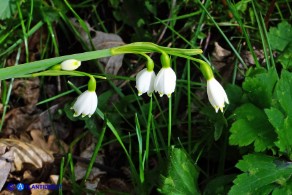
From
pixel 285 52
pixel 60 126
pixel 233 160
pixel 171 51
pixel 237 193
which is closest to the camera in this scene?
pixel 171 51

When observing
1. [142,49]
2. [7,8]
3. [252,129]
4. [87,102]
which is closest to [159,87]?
[142,49]

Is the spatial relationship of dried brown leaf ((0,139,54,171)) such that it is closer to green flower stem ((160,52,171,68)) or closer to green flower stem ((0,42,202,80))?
green flower stem ((0,42,202,80))

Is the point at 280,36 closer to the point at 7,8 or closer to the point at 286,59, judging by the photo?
the point at 286,59

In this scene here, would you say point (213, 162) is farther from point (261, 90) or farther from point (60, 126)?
point (60, 126)

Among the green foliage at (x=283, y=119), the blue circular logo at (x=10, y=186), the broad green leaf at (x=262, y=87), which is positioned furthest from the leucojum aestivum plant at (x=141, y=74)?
the blue circular logo at (x=10, y=186)

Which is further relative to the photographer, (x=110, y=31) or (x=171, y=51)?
(x=110, y=31)

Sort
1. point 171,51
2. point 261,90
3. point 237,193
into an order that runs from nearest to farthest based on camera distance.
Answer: point 171,51 < point 237,193 < point 261,90

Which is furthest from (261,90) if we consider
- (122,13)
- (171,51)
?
(122,13)
